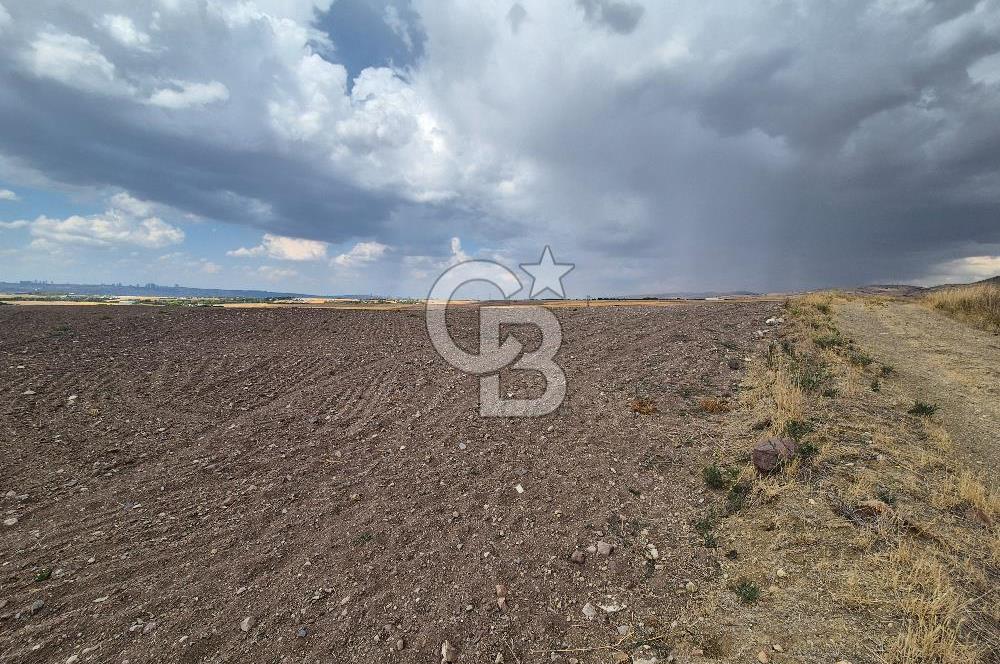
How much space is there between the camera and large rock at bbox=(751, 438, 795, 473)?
7.22m

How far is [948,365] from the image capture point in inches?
452

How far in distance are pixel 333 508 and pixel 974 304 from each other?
2536cm

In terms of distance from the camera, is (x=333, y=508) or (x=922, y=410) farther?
(x=922, y=410)

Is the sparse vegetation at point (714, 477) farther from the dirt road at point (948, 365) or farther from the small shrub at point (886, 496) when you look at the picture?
the dirt road at point (948, 365)

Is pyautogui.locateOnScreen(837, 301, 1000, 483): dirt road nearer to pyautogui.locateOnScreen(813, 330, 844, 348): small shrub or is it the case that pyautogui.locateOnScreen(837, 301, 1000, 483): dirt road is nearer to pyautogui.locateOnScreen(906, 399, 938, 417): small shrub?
pyautogui.locateOnScreen(906, 399, 938, 417): small shrub

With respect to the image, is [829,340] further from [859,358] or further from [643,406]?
[643,406]

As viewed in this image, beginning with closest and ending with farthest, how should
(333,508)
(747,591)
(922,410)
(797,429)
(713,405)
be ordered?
(747,591) → (333,508) → (797,429) → (922,410) → (713,405)

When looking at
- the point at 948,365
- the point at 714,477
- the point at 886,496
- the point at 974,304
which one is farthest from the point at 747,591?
the point at 974,304

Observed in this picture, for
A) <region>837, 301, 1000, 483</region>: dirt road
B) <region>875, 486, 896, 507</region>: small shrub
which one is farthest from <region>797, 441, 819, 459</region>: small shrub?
<region>837, 301, 1000, 483</region>: dirt road

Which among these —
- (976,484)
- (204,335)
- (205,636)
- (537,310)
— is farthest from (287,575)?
(537,310)

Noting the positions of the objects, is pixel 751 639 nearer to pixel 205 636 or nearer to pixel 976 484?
pixel 976 484

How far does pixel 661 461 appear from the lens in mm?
8203

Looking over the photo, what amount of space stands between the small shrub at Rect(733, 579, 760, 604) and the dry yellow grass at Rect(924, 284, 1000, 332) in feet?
59.5

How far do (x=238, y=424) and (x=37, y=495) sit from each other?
11.8 ft
